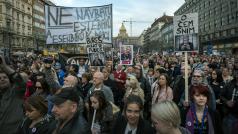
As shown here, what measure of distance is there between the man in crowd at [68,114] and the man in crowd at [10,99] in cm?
144

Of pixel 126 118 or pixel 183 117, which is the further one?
pixel 183 117

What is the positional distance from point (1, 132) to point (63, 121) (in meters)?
1.58

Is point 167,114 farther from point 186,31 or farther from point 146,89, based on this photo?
point 146,89

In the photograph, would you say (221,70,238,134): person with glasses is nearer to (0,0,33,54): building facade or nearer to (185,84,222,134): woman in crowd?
(185,84,222,134): woman in crowd

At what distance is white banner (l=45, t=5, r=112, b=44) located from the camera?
11.4m

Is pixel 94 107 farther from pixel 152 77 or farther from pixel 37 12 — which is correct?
pixel 37 12

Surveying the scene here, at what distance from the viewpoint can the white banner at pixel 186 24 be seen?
823 cm

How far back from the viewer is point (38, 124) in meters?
3.92

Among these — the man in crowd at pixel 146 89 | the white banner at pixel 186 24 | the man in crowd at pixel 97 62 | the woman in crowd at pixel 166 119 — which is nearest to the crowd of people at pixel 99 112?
the woman in crowd at pixel 166 119

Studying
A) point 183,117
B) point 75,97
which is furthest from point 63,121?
point 183,117

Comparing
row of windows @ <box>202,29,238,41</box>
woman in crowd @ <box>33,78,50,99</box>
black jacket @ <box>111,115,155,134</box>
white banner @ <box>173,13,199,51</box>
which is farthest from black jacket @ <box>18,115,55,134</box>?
row of windows @ <box>202,29,238,41</box>

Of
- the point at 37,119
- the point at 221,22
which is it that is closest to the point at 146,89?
the point at 37,119

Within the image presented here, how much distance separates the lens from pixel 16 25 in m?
90.8

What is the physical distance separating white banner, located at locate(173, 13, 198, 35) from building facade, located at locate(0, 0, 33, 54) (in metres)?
68.7
